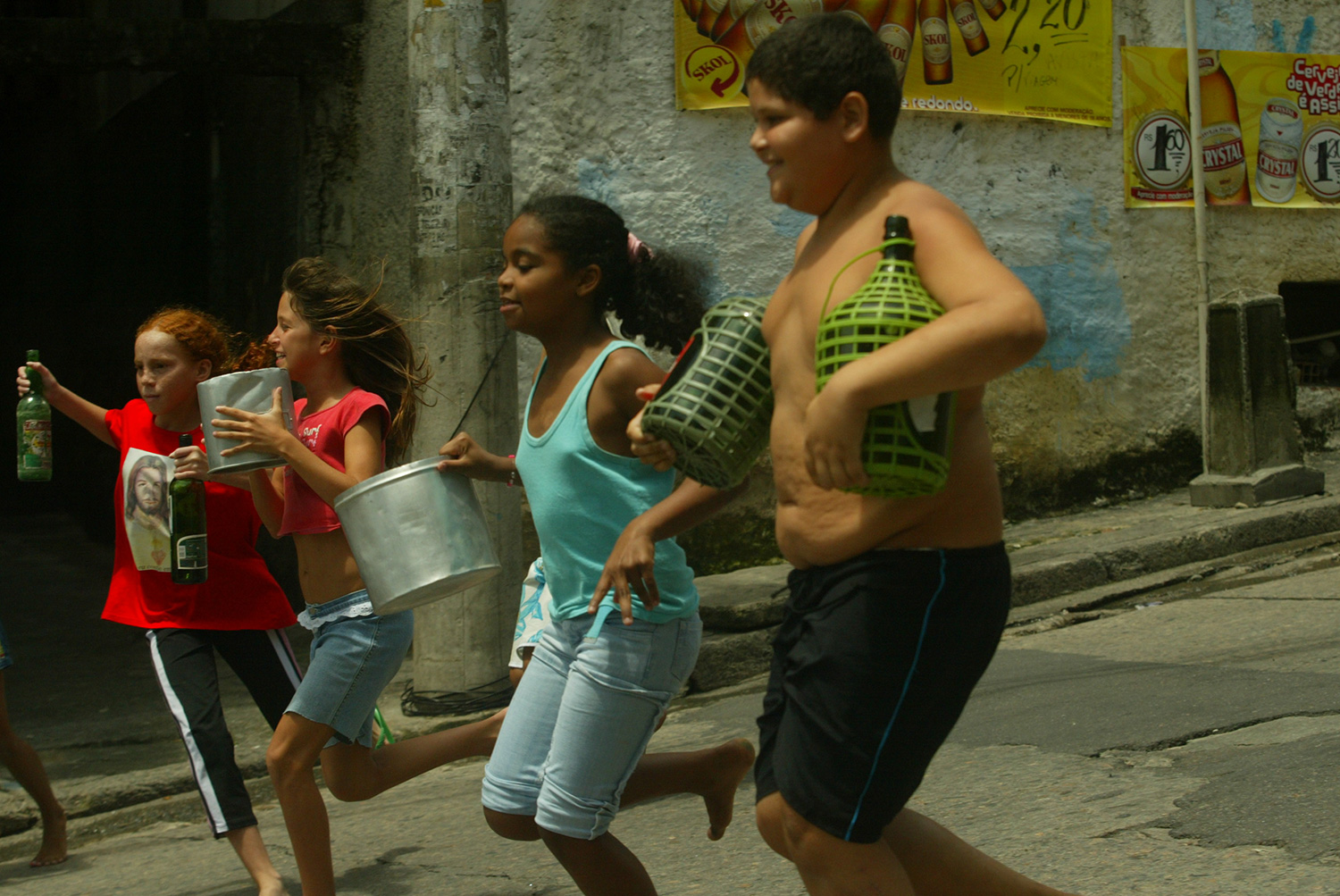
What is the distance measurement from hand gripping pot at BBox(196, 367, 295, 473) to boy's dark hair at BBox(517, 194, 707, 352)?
28.0 inches

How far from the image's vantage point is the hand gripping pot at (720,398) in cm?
229

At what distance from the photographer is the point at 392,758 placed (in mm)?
3594

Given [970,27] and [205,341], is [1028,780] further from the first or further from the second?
[970,27]

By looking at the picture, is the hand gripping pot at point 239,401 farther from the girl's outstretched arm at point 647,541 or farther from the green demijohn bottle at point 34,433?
the green demijohn bottle at point 34,433

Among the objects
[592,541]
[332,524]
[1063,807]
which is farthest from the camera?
[1063,807]

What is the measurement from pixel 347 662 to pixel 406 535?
1.80ft

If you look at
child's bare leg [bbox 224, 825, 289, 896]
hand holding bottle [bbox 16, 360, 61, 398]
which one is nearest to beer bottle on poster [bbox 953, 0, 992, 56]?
hand holding bottle [bbox 16, 360, 61, 398]

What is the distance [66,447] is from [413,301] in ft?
25.2

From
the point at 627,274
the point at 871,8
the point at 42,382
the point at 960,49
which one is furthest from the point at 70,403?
the point at 960,49

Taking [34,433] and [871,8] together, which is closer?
[34,433]

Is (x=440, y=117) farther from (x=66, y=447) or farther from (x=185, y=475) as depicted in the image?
(x=66, y=447)

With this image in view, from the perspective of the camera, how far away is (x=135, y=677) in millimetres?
6445

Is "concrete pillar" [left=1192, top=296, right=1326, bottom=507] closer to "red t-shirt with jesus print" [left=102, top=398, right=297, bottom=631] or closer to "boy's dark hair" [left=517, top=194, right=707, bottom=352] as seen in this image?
"boy's dark hair" [left=517, top=194, right=707, bottom=352]

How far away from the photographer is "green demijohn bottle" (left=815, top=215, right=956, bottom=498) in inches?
77.8
